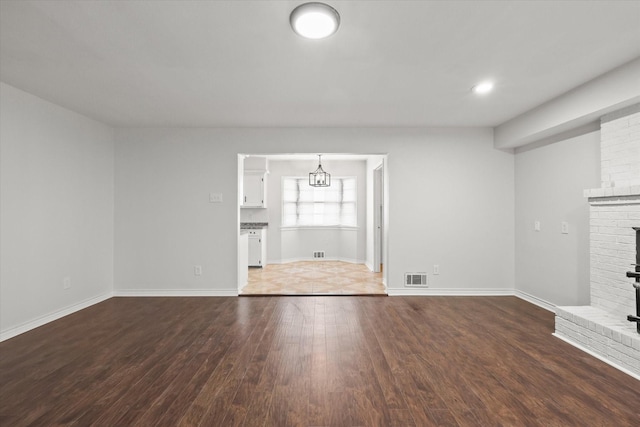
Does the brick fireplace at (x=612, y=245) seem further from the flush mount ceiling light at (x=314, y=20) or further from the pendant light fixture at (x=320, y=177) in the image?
the pendant light fixture at (x=320, y=177)

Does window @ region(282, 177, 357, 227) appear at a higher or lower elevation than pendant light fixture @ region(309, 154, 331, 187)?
lower

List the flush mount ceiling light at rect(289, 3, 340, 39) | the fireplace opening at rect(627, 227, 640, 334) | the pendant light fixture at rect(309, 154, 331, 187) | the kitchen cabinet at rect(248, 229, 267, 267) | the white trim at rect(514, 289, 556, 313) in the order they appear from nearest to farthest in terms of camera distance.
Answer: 1. the flush mount ceiling light at rect(289, 3, 340, 39)
2. the fireplace opening at rect(627, 227, 640, 334)
3. the white trim at rect(514, 289, 556, 313)
4. the kitchen cabinet at rect(248, 229, 267, 267)
5. the pendant light fixture at rect(309, 154, 331, 187)

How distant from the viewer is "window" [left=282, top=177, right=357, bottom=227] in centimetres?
782

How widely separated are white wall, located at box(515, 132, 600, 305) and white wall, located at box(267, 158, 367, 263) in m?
3.46

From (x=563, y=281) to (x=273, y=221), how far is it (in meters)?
5.51

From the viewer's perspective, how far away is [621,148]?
2.94 m

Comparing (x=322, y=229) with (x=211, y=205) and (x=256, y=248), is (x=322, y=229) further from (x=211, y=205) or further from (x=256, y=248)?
Answer: (x=211, y=205)

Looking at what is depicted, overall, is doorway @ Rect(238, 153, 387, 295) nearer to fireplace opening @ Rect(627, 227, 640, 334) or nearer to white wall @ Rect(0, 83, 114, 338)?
white wall @ Rect(0, 83, 114, 338)

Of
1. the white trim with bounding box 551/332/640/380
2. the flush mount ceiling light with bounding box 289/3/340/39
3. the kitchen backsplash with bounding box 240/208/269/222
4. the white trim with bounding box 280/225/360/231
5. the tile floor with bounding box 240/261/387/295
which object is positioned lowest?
the white trim with bounding box 551/332/640/380

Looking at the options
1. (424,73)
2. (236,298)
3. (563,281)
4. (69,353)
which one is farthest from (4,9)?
(563,281)

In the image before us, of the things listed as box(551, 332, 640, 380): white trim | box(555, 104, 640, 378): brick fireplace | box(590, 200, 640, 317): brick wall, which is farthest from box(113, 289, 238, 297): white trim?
box(590, 200, 640, 317): brick wall

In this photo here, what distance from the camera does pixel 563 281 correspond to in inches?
146

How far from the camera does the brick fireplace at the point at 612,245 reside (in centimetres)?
266

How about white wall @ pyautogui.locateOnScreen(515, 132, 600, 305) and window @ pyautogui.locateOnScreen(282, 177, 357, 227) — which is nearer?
white wall @ pyautogui.locateOnScreen(515, 132, 600, 305)
